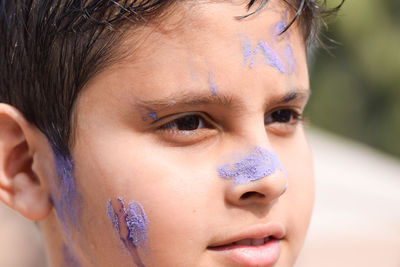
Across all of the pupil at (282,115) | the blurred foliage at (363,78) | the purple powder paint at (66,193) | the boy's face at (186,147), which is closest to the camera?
the boy's face at (186,147)

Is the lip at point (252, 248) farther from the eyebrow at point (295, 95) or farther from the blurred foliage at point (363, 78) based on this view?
Answer: the blurred foliage at point (363, 78)

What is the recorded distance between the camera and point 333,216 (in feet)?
13.5

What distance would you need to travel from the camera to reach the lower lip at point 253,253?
150 cm

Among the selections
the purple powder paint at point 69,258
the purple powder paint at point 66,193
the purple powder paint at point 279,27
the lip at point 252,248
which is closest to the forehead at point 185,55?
the purple powder paint at point 279,27

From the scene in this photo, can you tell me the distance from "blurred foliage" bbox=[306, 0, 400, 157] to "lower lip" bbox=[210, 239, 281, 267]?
7361 millimetres

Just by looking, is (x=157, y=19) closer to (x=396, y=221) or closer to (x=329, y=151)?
(x=396, y=221)

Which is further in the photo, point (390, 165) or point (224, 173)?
point (390, 165)

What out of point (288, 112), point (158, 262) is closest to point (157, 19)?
point (288, 112)

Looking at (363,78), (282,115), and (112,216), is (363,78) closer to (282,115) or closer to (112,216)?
(282,115)

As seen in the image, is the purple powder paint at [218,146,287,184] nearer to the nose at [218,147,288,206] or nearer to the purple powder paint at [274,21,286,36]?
the nose at [218,147,288,206]

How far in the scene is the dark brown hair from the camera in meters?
1.49

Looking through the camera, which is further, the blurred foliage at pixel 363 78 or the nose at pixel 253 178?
the blurred foliage at pixel 363 78

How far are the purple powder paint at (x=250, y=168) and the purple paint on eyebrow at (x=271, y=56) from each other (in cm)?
25

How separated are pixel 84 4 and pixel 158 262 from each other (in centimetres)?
72
